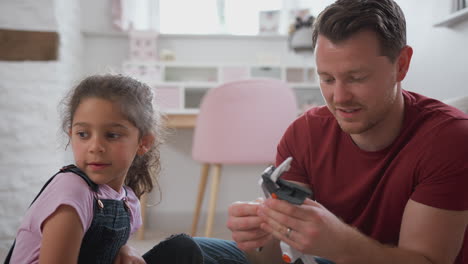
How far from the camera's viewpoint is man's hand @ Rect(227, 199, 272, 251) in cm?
83

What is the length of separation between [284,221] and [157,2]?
8.50ft

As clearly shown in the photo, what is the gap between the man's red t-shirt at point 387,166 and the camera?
818 mm

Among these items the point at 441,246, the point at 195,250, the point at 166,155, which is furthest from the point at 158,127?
the point at 166,155

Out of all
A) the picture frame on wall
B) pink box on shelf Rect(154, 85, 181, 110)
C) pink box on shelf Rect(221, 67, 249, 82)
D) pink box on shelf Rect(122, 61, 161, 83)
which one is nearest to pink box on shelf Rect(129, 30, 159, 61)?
pink box on shelf Rect(122, 61, 161, 83)

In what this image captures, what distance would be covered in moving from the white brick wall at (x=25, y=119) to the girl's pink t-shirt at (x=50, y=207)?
1.23 m

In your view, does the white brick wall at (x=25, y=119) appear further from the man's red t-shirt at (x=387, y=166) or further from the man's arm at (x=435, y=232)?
the man's arm at (x=435, y=232)

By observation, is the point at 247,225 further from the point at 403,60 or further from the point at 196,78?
the point at 196,78

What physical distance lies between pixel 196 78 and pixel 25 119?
3.51ft

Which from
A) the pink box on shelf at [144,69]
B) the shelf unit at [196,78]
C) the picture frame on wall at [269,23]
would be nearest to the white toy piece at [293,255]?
the shelf unit at [196,78]

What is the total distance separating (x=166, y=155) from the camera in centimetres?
294

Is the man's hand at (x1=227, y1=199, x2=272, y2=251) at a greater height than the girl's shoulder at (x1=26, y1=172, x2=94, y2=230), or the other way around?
the girl's shoulder at (x1=26, y1=172, x2=94, y2=230)

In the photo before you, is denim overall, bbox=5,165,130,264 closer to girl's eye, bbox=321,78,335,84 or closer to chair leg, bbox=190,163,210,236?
girl's eye, bbox=321,78,335,84

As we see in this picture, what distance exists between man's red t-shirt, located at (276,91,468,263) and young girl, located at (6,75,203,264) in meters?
0.34

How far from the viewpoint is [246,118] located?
2.16 m
